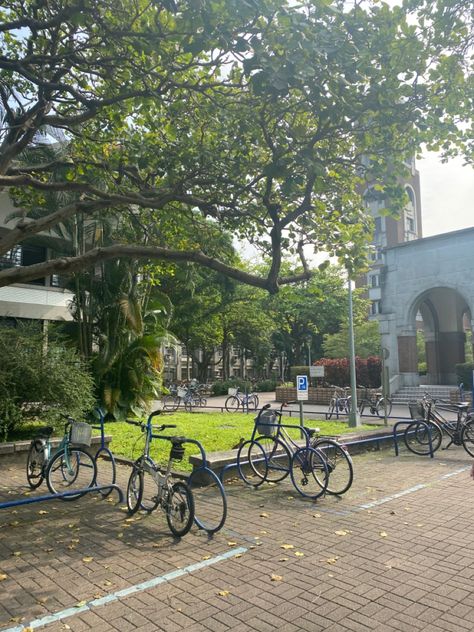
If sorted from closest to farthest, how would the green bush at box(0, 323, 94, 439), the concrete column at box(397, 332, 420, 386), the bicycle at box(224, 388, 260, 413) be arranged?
the green bush at box(0, 323, 94, 439) → the bicycle at box(224, 388, 260, 413) → the concrete column at box(397, 332, 420, 386)

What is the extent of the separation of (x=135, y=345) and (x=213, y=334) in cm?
2622

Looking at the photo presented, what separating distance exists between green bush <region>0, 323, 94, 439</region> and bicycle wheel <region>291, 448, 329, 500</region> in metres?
5.23

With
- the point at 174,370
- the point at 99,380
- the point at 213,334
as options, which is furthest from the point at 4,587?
the point at 174,370

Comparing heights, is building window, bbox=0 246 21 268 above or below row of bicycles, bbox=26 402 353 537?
above

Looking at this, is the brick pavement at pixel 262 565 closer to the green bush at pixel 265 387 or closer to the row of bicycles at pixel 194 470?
the row of bicycles at pixel 194 470

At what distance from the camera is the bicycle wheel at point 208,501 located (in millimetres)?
5707

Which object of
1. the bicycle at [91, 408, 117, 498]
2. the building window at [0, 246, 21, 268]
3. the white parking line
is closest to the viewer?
the white parking line

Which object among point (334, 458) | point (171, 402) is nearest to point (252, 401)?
point (171, 402)

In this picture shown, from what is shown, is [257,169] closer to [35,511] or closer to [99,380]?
[35,511]

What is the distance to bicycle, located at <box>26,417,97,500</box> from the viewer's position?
289 inches

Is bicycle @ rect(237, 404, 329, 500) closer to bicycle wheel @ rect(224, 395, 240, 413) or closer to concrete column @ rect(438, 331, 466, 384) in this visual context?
bicycle wheel @ rect(224, 395, 240, 413)

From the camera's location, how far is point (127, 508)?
660cm

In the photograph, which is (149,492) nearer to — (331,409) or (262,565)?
(262,565)

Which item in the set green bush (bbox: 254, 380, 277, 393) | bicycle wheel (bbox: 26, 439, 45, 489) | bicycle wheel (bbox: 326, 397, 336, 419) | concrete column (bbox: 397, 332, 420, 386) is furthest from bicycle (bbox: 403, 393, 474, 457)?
green bush (bbox: 254, 380, 277, 393)
